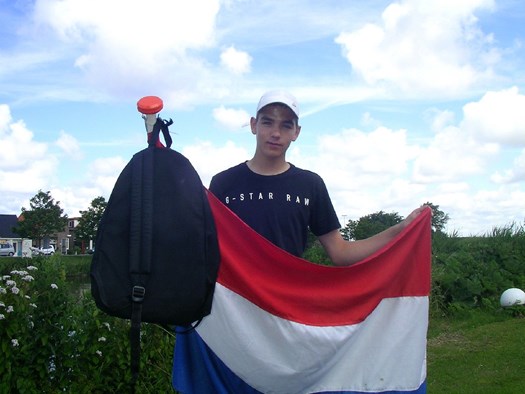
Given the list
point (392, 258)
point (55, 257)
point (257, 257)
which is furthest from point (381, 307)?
point (55, 257)

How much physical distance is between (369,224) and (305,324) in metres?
13.7

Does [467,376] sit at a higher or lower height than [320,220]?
lower

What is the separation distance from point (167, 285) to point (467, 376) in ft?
19.4

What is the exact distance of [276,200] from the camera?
329 cm

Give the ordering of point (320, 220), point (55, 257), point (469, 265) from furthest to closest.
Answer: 1. point (469, 265)
2. point (55, 257)
3. point (320, 220)

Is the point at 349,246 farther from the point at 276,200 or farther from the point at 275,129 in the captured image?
the point at 275,129

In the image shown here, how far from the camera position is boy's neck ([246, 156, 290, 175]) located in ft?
11.1

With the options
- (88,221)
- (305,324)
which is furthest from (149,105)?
(88,221)

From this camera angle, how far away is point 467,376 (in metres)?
7.49

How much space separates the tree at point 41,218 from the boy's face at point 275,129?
57843mm

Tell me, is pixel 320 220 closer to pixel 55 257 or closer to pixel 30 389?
pixel 30 389

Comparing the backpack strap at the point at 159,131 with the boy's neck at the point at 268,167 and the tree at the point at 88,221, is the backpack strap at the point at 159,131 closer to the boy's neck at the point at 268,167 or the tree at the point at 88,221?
the boy's neck at the point at 268,167

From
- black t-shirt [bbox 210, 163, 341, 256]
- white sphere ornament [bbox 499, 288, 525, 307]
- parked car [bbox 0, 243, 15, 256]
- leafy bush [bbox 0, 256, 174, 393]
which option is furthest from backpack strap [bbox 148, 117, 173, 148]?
parked car [bbox 0, 243, 15, 256]

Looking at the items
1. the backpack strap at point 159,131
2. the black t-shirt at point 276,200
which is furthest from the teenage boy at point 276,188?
the backpack strap at point 159,131
